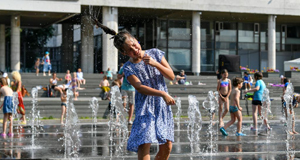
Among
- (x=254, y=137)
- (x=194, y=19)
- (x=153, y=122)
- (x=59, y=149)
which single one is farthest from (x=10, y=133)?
(x=194, y=19)

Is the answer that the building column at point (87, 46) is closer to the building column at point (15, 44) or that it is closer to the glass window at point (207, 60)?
the building column at point (15, 44)

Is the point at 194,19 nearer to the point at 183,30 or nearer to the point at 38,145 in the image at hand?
the point at 183,30

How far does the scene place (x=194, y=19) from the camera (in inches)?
1583

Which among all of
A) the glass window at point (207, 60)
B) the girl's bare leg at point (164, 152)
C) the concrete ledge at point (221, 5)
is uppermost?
the concrete ledge at point (221, 5)

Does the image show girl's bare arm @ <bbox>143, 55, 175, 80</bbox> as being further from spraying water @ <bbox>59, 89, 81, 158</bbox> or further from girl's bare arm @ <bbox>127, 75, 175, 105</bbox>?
spraying water @ <bbox>59, 89, 81, 158</bbox>

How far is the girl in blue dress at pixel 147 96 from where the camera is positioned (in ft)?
17.5

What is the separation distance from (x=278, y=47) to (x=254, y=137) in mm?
38309

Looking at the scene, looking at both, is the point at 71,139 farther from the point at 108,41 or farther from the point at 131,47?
the point at 108,41

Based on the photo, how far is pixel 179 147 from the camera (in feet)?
33.9

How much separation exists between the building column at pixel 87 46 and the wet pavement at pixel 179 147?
1104 inches

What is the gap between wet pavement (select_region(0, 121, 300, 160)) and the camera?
8984 mm

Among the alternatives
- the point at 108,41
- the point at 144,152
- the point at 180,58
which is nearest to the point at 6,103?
the point at 144,152

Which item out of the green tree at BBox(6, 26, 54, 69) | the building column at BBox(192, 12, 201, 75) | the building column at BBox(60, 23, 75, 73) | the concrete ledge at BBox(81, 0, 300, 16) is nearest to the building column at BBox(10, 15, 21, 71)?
the concrete ledge at BBox(81, 0, 300, 16)

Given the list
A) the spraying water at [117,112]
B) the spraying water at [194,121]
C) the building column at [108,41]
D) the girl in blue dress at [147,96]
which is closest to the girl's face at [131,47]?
the girl in blue dress at [147,96]
